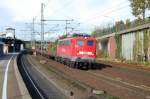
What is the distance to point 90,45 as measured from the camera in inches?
1658

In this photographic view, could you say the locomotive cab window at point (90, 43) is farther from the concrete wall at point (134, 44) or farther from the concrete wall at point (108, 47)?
the concrete wall at point (108, 47)

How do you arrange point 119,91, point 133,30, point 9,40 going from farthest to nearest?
point 9,40
point 133,30
point 119,91

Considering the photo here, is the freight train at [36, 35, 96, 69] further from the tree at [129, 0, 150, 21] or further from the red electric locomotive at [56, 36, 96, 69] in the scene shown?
the tree at [129, 0, 150, 21]

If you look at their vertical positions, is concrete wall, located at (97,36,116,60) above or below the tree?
below

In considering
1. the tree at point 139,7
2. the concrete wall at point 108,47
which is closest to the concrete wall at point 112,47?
the concrete wall at point 108,47

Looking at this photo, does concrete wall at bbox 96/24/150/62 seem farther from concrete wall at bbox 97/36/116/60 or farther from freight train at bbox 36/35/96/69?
freight train at bbox 36/35/96/69

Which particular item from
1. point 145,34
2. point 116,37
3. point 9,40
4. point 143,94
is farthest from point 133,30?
point 9,40

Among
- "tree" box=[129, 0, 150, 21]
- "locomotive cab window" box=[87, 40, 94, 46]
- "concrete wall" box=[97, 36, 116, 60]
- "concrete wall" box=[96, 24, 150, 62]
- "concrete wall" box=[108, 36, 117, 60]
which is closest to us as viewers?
"locomotive cab window" box=[87, 40, 94, 46]

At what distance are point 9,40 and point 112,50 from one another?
86289mm

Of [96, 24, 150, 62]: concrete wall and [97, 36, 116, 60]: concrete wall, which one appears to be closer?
[96, 24, 150, 62]: concrete wall

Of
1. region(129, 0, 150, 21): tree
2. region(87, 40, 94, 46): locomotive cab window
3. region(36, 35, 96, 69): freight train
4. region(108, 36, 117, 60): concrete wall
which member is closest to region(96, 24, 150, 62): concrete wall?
region(108, 36, 117, 60): concrete wall

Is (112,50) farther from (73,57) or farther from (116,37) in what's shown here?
(73,57)

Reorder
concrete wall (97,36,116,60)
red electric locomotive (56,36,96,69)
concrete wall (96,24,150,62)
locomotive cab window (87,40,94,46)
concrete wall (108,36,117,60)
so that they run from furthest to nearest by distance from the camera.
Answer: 1. concrete wall (97,36,116,60)
2. concrete wall (108,36,117,60)
3. concrete wall (96,24,150,62)
4. locomotive cab window (87,40,94,46)
5. red electric locomotive (56,36,96,69)

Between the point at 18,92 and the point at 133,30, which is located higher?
the point at 133,30
